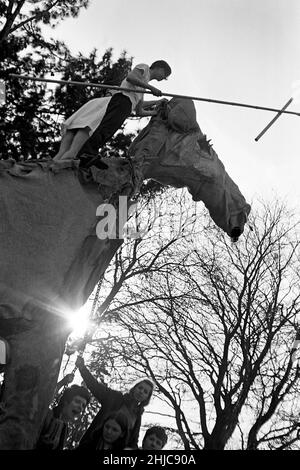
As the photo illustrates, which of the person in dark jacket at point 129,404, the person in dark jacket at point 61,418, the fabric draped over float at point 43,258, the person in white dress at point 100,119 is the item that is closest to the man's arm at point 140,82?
the person in white dress at point 100,119

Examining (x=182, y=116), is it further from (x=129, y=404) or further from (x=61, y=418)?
(x=61, y=418)

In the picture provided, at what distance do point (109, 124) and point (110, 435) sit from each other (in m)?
3.15

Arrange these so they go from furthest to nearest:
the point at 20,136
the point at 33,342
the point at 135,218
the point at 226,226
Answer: the point at 135,218 < the point at 20,136 < the point at 226,226 < the point at 33,342

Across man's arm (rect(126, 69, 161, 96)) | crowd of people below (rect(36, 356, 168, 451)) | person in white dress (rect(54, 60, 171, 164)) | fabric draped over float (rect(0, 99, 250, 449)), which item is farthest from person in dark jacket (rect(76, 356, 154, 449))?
man's arm (rect(126, 69, 161, 96))

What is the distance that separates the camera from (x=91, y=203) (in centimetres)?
568

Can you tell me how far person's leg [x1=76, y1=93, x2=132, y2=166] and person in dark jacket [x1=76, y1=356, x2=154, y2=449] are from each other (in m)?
2.43

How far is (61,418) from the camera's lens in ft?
18.2

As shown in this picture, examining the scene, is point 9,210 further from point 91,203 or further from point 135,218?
point 135,218

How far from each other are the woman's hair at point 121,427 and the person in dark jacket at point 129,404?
4 centimetres

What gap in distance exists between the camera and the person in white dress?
6.18 m

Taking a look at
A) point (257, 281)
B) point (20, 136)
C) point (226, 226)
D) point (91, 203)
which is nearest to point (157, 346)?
point (257, 281)

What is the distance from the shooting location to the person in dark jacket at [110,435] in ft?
17.6

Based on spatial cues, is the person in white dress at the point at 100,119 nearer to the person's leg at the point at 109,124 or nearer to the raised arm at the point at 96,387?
the person's leg at the point at 109,124
